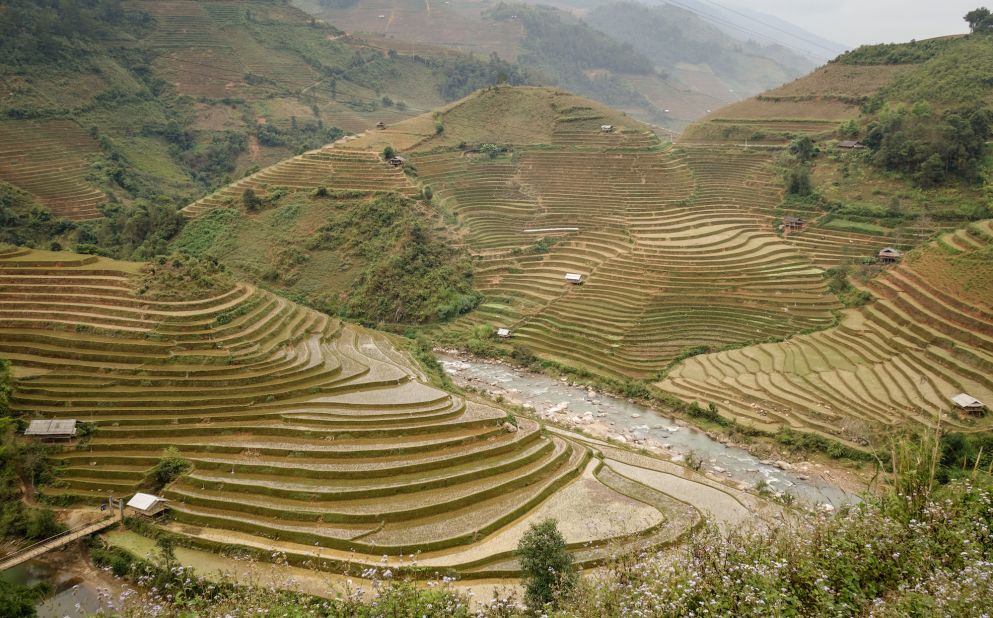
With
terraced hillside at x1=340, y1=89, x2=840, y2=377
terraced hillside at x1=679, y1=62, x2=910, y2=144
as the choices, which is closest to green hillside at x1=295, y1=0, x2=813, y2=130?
terraced hillside at x1=679, y1=62, x2=910, y2=144

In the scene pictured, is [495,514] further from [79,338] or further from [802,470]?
[79,338]

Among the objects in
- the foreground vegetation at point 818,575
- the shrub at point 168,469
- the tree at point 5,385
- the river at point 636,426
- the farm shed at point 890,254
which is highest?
the farm shed at point 890,254

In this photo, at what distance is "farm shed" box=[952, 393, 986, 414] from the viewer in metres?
23.2

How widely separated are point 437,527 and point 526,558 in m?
3.96

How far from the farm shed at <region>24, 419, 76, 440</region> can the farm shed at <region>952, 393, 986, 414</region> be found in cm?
3094

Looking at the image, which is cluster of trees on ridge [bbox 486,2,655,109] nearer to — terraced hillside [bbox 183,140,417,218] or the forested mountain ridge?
the forested mountain ridge

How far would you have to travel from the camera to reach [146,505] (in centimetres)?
1752

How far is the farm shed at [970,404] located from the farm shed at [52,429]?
30.9 m

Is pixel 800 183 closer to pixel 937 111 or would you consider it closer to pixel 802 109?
pixel 937 111

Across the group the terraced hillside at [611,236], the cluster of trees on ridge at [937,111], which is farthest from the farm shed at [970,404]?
the cluster of trees on ridge at [937,111]

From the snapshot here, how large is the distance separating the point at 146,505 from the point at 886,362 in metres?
28.6

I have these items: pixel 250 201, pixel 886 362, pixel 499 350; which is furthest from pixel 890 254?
pixel 250 201

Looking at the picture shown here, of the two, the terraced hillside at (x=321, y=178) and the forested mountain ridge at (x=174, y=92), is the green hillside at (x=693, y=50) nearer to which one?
the forested mountain ridge at (x=174, y=92)

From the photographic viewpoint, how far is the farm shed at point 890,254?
1286 inches
